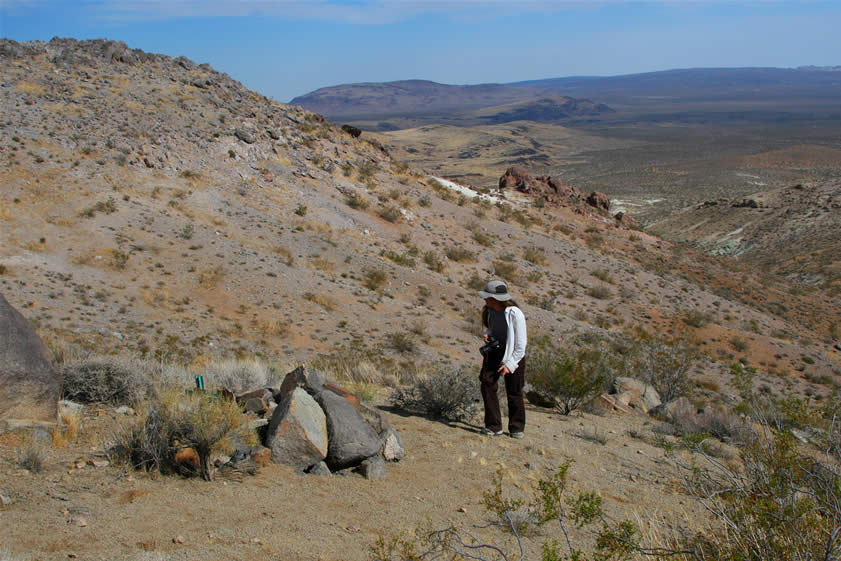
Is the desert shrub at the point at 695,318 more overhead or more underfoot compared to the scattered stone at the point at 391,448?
more underfoot

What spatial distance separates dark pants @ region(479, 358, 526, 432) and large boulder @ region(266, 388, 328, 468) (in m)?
1.81

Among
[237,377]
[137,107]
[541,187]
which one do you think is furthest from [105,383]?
[541,187]

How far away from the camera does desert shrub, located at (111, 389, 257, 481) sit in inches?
158

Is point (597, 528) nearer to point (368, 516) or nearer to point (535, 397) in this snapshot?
point (368, 516)

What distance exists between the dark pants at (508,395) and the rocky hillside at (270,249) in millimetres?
5044

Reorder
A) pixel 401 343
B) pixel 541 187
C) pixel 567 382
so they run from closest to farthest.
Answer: pixel 567 382, pixel 401 343, pixel 541 187

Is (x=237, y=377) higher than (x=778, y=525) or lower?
lower

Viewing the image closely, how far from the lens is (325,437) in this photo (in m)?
4.60

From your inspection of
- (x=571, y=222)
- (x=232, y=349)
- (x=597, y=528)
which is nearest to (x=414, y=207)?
(x=571, y=222)

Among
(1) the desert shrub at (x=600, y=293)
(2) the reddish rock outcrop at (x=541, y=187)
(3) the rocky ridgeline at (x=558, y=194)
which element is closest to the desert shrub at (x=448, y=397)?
(1) the desert shrub at (x=600, y=293)

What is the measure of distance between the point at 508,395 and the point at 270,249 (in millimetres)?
11774

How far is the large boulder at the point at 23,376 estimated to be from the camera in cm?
435

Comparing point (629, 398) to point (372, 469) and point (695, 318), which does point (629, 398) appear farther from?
point (695, 318)

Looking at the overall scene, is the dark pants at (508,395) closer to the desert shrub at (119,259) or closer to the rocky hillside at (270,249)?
the rocky hillside at (270,249)
